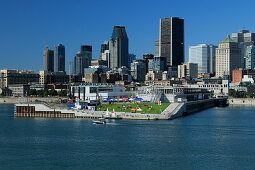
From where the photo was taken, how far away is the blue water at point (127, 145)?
5988 centimetres

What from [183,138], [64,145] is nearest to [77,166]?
[64,145]

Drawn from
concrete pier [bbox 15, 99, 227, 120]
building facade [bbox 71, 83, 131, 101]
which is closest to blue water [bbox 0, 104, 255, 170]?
concrete pier [bbox 15, 99, 227, 120]

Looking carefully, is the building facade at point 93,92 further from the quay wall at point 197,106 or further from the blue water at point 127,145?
the blue water at point 127,145

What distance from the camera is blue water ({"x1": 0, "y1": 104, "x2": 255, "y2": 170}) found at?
5988 centimetres

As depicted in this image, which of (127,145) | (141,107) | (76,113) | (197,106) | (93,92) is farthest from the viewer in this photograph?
(93,92)

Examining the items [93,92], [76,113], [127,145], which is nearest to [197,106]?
[93,92]

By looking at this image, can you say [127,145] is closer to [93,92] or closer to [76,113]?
[76,113]

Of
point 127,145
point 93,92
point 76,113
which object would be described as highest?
point 93,92

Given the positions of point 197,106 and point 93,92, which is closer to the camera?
point 197,106

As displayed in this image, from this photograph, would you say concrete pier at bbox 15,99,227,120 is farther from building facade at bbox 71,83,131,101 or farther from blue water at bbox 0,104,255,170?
building facade at bbox 71,83,131,101

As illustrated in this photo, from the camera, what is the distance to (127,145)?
237 feet

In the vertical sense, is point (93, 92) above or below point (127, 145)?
above

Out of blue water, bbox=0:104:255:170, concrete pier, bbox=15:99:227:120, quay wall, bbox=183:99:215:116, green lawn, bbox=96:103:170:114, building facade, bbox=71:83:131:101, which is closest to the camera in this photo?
blue water, bbox=0:104:255:170

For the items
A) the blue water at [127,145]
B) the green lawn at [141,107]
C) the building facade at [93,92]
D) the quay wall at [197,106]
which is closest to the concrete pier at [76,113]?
the green lawn at [141,107]
